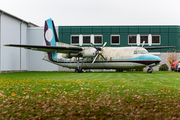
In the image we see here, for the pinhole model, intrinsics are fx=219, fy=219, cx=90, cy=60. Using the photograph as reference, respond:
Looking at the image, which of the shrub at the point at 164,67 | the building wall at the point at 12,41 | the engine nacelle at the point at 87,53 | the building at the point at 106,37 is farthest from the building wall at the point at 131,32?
the engine nacelle at the point at 87,53

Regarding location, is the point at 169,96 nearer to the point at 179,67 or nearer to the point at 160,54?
the point at 179,67

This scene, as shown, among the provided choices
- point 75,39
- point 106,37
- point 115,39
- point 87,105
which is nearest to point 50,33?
point 75,39

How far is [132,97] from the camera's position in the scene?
9672 millimetres

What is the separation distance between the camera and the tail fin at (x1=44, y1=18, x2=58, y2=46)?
1427 inches

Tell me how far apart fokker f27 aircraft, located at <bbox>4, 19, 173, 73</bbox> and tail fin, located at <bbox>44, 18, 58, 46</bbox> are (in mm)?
2158

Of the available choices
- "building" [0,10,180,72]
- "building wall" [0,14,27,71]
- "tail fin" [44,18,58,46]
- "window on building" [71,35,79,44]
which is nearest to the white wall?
"building" [0,10,180,72]

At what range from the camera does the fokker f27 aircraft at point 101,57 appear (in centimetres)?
2938

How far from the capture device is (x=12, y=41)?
4003cm

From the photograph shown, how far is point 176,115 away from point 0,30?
34.2m

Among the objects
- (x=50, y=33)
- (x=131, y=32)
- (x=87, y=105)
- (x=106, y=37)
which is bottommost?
(x=87, y=105)

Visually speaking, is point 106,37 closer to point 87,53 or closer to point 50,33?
point 50,33

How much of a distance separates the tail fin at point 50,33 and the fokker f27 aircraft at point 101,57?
2.16 m

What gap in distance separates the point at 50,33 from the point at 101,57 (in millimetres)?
10240

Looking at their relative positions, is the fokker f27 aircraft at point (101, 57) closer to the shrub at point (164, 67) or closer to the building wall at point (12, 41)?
the building wall at point (12, 41)
